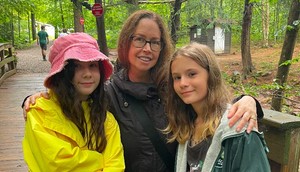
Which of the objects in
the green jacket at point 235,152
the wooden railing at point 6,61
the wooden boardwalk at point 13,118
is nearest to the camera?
the green jacket at point 235,152

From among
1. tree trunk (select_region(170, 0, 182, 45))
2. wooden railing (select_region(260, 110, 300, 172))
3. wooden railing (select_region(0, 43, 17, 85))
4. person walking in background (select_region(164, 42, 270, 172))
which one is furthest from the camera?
tree trunk (select_region(170, 0, 182, 45))

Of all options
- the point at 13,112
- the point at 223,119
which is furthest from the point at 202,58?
the point at 13,112

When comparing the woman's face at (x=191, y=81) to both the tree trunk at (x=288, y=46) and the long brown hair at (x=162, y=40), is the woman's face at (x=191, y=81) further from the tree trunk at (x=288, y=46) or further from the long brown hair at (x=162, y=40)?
the tree trunk at (x=288, y=46)

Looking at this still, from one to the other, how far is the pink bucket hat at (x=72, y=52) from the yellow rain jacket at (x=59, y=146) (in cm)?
19

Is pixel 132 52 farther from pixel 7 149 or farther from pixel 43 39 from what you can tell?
pixel 43 39

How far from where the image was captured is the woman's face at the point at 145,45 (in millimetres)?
1942

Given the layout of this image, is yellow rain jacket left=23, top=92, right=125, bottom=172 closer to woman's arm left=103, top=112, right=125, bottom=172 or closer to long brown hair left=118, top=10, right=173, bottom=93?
woman's arm left=103, top=112, right=125, bottom=172

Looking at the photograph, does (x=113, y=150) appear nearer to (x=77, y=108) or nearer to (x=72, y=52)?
(x=77, y=108)

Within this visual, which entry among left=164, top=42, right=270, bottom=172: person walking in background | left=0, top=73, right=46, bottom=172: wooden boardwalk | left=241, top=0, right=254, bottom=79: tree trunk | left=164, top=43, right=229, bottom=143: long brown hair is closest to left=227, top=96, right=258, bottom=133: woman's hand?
left=164, top=42, right=270, bottom=172: person walking in background

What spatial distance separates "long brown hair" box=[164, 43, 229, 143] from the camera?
1560mm

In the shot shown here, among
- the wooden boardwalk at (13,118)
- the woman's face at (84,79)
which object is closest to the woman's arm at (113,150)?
the woman's face at (84,79)

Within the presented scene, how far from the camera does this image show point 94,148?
70.1 inches

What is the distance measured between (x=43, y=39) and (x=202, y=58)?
16011mm

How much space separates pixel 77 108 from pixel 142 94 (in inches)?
14.9
